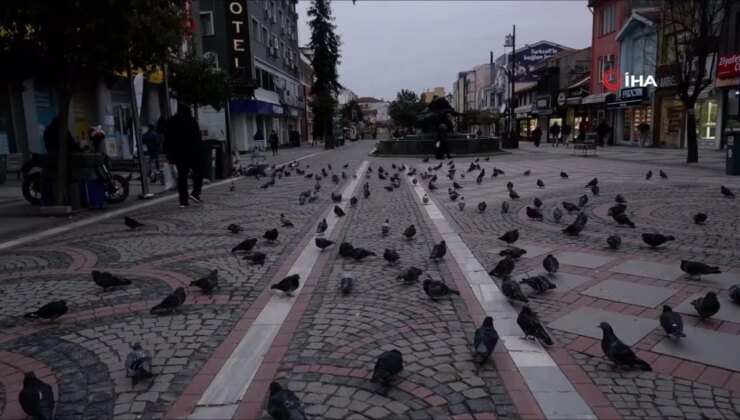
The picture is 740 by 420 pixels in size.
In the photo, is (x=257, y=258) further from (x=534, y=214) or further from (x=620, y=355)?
(x=534, y=214)

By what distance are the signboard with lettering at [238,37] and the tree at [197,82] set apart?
20755 millimetres

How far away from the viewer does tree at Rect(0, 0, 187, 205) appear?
31.2ft

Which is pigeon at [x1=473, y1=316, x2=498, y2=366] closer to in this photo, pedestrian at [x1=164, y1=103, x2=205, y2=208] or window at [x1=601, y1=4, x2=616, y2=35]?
pedestrian at [x1=164, y1=103, x2=205, y2=208]

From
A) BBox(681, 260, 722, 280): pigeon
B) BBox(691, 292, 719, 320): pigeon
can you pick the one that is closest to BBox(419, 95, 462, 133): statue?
BBox(681, 260, 722, 280): pigeon

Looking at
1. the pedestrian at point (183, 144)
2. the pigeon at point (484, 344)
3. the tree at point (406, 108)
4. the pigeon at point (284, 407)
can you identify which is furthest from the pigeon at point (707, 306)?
the tree at point (406, 108)

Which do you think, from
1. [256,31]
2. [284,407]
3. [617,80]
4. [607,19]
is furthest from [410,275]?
[256,31]

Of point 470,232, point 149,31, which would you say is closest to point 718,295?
point 470,232

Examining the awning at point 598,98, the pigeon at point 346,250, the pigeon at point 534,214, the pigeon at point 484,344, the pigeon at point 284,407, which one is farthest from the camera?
the awning at point 598,98

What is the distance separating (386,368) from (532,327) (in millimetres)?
1179

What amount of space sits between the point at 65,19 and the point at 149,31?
1.47 meters

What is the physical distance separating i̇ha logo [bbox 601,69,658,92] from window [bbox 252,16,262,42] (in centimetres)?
2605

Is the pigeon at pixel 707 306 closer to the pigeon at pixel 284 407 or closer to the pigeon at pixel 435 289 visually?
the pigeon at pixel 435 289

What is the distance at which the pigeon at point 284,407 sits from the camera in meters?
2.56

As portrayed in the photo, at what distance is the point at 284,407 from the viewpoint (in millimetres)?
2578
